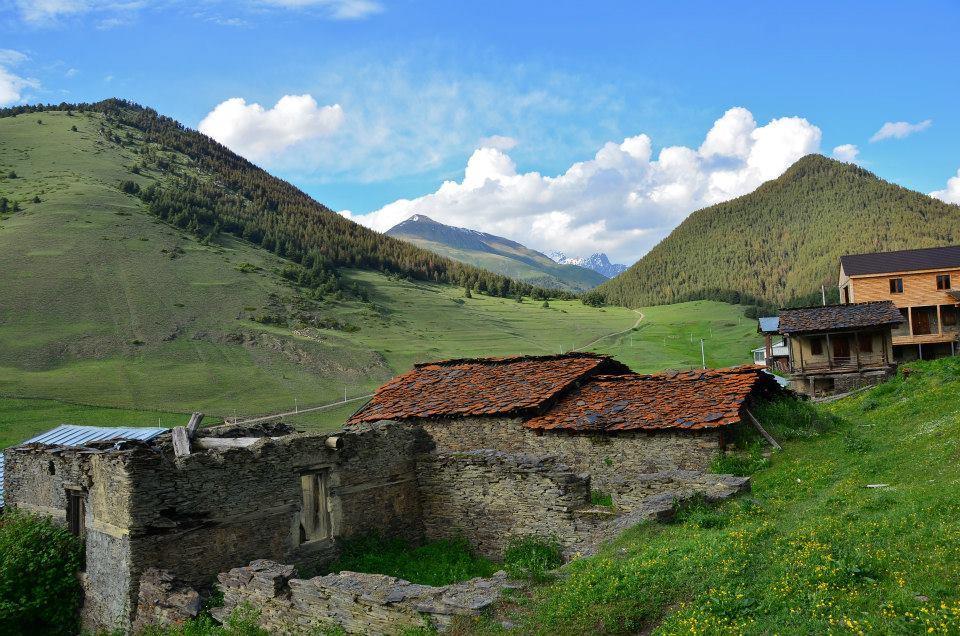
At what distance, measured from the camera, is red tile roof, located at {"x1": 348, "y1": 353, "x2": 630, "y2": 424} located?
1889 cm

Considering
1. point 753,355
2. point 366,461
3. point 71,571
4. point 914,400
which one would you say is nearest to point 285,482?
point 366,461

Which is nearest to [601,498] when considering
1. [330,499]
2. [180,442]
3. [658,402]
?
[658,402]

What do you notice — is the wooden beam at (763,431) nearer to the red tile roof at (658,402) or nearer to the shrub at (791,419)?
the shrub at (791,419)

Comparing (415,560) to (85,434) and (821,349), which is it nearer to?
(85,434)

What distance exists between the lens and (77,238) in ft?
278

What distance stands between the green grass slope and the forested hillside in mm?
95415

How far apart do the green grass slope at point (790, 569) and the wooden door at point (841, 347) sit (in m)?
34.7

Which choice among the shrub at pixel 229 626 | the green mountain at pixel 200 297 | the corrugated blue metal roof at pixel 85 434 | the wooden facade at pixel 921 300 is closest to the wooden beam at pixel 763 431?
the shrub at pixel 229 626

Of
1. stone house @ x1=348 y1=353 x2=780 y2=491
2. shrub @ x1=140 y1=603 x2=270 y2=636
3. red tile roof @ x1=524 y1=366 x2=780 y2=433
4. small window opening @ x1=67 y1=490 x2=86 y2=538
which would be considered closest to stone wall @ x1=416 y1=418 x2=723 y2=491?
stone house @ x1=348 y1=353 x2=780 y2=491

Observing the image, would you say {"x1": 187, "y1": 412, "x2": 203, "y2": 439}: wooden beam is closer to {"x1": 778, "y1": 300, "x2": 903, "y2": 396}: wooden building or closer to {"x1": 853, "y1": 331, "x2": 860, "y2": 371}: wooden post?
{"x1": 778, "y1": 300, "x2": 903, "y2": 396}: wooden building

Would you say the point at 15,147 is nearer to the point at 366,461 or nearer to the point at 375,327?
the point at 375,327

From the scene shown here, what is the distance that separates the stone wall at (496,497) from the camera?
46.7ft

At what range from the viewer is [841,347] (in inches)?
1727

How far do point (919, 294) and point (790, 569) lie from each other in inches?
2192
